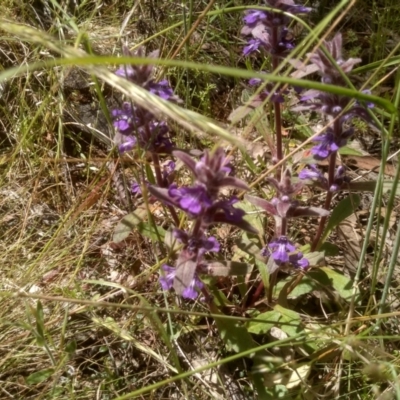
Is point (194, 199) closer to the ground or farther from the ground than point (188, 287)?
farther from the ground

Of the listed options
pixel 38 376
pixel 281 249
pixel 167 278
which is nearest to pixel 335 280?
pixel 281 249

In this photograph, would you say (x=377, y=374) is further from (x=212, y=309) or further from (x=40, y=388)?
(x=40, y=388)

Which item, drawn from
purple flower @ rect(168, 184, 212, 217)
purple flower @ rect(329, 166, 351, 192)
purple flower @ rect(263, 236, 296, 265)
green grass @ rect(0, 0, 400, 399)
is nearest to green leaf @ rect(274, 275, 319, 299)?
green grass @ rect(0, 0, 400, 399)

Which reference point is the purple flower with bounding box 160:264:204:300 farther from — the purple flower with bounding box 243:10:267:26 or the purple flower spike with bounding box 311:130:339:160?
the purple flower with bounding box 243:10:267:26

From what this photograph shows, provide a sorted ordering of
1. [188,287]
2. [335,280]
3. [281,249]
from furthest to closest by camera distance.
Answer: [335,280]
[281,249]
[188,287]

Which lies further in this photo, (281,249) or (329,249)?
(329,249)

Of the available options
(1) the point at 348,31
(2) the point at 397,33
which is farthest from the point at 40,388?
(2) the point at 397,33

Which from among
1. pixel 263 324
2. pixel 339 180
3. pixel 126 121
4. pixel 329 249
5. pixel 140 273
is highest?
pixel 126 121

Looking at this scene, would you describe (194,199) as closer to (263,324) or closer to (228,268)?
(228,268)
